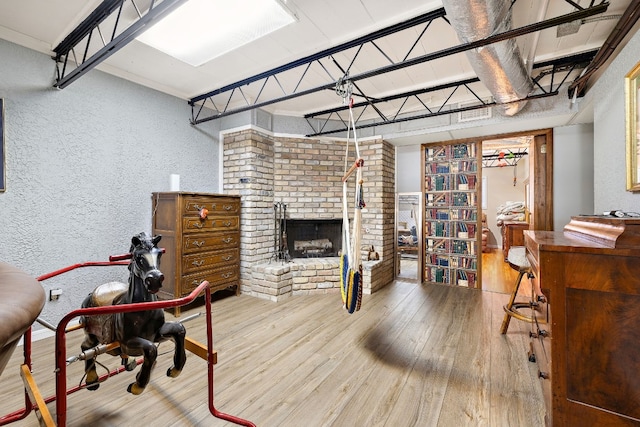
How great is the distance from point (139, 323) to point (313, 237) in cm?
347

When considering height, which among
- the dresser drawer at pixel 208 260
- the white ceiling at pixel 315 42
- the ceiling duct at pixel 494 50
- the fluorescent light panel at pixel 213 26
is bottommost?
the dresser drawer at pixel 208 260

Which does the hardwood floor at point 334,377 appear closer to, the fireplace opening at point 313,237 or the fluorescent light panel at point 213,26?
the fireplace opening at point 313,237

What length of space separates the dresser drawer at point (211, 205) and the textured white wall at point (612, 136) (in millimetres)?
3839

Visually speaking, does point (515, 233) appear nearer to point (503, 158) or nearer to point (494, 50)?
point (503, 158)

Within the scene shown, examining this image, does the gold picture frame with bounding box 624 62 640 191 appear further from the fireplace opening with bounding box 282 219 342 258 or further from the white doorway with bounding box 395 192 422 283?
the fireplace opening with bounding box 282 219 342 258

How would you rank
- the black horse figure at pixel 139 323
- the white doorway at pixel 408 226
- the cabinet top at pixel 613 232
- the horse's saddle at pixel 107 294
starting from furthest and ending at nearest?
the white doorway at pixel 408 226 → the horse's saddle at pixel 107 294 → the black horse figure at pixel 139 323 → the cabinet top at pixel 613 232

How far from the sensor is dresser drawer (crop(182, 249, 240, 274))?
10.8 ft

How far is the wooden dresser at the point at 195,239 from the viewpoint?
3.22 m

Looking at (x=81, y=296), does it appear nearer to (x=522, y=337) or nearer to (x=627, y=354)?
(x=627, y=354)

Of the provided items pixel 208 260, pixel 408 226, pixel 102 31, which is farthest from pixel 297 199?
pixel 102 31

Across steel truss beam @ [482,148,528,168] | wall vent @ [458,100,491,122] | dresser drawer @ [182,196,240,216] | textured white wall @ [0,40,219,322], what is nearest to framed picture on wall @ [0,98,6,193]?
textured white wall @ [0,40,219,322]

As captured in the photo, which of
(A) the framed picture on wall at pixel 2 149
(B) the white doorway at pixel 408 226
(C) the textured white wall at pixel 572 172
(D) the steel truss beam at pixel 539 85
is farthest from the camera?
(B) the white doorway at pixel 408 226

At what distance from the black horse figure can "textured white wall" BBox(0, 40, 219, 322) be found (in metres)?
1.76

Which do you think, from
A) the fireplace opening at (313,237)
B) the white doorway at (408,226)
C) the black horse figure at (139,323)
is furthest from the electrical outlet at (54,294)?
the white doorway at (408,226)
